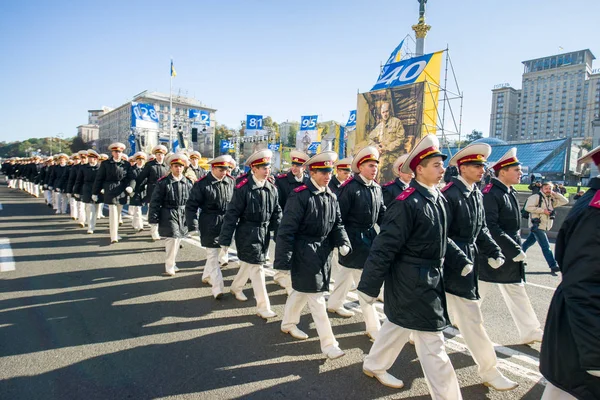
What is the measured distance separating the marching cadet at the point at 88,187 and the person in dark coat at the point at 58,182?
271 cm

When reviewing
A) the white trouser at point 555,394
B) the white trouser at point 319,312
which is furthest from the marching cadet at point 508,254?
the white trouser at point 555,394

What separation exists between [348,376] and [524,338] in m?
2.20

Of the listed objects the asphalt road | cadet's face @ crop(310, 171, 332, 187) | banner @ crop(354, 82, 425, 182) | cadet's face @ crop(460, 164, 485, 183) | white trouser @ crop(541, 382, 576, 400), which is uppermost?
banner @ crop(354, 82, 425, 182)

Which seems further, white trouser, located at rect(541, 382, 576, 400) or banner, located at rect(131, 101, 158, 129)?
banner, located at rect(131, 101, 158, 129)

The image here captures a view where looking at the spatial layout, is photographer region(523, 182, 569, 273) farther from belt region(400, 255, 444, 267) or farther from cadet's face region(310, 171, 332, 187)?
belt region(400, 255, 444, 267)

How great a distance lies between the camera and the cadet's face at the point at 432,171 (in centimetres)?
311

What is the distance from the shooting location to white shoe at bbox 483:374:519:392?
327 cm

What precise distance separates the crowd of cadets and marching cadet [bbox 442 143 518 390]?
1 cm

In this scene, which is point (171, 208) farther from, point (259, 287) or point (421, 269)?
point (421, 269)

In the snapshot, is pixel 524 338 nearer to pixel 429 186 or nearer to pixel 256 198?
pixel 429 186

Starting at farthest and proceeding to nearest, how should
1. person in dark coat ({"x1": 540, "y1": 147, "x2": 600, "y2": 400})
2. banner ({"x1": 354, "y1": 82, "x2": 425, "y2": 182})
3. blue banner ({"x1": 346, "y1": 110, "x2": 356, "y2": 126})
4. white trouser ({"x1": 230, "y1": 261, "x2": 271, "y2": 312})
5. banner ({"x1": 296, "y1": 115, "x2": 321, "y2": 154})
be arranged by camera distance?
blue banner ({"x1": 346, "y1": 110, "x2": 356, "y2": 126}), banner ({"x1": 296, "y1": 115, "x2": 321, "y2": 154}), banner ({"x1": 354, "y1": 82, "x2": 425, "y2": 182}), white trouser ({"x1": 230, "y1": 261, "x2": 271, "y2": 312}), person in dark coat ({"x1": 540, "y1": 147, "x2": 600, "y2": 400})

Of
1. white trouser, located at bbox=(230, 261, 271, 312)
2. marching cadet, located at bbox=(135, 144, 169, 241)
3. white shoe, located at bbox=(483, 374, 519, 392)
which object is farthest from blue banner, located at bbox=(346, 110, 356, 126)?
white shoe, located at bbox=(483, 374, 519, 392)

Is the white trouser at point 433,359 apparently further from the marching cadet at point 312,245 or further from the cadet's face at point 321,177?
the cadet's face at point 321,177

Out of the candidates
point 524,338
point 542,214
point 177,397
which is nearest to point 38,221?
point 177,397
